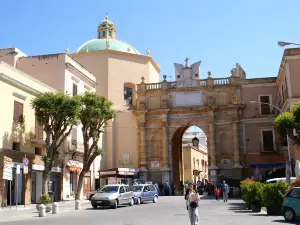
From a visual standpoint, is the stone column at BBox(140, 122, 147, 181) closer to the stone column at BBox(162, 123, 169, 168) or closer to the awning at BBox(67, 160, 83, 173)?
the stone column at BBox(162, 123, 169, 168)

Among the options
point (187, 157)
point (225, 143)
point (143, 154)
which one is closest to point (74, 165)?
point (143, 154)

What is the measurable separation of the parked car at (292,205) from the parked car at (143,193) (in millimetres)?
13480

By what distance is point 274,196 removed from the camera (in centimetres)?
1783

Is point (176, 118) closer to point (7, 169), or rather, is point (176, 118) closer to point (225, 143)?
point (225, 143)

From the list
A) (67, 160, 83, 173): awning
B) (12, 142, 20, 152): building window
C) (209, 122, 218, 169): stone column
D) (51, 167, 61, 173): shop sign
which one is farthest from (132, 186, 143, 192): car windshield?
(209, 122, 218, 169): stone column

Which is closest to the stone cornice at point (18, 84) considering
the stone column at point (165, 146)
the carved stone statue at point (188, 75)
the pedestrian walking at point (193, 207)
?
the pedestrian walking at point (193, 207)

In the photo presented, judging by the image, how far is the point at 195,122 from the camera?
1800 inches

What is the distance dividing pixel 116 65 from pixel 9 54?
13.8m

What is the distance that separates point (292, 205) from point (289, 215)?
1.32ft

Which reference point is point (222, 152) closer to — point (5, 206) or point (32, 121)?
point (32, 121)

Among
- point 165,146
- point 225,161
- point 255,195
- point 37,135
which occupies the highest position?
point 37,135

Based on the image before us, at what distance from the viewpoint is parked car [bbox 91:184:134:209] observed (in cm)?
2397

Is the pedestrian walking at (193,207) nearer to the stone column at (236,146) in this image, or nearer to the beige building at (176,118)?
the beige building at (176,118)

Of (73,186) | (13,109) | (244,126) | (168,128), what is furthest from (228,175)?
(13,109)
